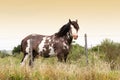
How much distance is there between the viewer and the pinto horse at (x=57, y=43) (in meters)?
21.8

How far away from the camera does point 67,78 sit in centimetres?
1459

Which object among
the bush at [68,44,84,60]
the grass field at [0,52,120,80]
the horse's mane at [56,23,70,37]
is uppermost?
the horse's mane at [56,23,70,37]

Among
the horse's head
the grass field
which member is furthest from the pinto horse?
the grass field

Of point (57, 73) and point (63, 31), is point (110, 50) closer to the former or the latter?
point (63, 31)

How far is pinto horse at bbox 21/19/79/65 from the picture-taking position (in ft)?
71.6

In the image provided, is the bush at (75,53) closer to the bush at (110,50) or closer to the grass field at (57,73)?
the bush at (110,50)

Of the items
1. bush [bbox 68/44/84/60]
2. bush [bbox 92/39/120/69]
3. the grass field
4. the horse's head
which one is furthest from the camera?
bush [bbox 68/44/84/60]

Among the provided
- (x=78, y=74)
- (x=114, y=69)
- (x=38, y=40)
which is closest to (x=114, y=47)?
(x=38, y=40)

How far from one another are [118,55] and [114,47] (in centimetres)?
168

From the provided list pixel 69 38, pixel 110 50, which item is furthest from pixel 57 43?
pixel 110 50

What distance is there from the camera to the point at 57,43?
22.2m

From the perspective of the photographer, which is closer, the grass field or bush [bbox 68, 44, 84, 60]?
the grass field

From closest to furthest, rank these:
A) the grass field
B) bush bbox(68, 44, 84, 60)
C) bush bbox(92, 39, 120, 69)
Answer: the grass field → bush bbox(92, 39, 120, 69) → bush bbox(68, 44, 84, 60)

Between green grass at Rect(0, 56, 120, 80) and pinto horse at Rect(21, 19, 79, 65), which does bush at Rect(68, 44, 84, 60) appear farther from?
green grass at Rect(0, 56, 120, 80)
